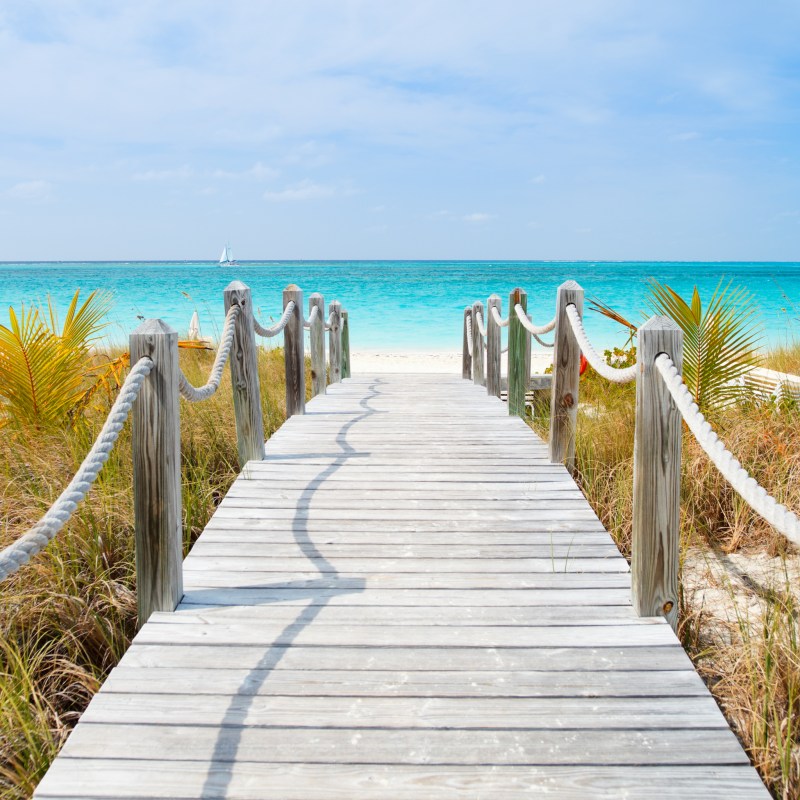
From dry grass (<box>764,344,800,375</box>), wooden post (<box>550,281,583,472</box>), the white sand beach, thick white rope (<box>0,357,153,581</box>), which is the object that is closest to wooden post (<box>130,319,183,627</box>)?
thick white rope (<box>0,357,153,581</box>)

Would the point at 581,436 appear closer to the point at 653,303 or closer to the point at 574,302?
the point at 574,302

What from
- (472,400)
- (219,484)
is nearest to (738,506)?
(219,484)

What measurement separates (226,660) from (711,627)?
2.20 m

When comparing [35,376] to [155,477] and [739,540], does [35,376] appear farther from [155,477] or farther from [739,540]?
[739,540]

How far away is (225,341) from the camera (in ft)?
15.1

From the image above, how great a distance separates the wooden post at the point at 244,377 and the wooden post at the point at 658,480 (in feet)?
9.76

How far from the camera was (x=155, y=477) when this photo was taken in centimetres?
299

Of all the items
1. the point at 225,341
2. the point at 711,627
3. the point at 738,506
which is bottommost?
the point at 711,627

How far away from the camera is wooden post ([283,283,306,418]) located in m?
6.80

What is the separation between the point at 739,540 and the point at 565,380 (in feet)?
5.12

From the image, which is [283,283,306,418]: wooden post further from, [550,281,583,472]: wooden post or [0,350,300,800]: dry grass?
[550,281,583,472]: wooden post

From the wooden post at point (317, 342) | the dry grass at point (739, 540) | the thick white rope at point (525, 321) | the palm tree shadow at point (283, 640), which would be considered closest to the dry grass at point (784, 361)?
the dry grass at point (739, 540)

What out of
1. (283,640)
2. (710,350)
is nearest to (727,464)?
(283,640)

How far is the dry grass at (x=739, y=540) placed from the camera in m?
2.45
